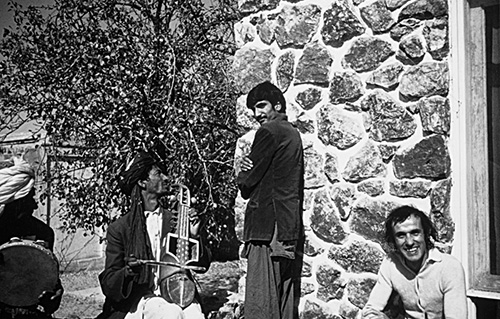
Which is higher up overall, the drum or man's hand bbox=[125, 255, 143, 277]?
man's hand bbox=[125, 255, 143, 277]

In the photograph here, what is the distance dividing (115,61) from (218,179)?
1.66 m

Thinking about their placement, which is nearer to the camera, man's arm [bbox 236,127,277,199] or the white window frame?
the white window frame

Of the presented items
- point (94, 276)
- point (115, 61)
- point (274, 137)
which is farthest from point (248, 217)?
point (94, 276)

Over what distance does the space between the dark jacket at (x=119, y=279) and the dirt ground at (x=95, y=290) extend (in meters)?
2.74

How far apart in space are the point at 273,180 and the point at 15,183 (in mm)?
2383

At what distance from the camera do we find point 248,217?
4371 mm

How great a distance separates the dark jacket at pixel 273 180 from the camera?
167 inches

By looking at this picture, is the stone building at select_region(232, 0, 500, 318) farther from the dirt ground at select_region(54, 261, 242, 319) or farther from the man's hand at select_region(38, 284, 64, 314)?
the dirt ground at select_region(54, 261, 242, 319)

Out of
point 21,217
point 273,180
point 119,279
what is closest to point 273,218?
point 273,180

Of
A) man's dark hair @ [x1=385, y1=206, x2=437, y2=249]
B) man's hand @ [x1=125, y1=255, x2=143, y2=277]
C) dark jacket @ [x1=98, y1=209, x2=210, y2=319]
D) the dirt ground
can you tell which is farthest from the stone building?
the dirt ground

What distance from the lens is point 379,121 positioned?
3977 mm

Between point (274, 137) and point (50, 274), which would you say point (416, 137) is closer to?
point (274, 137)

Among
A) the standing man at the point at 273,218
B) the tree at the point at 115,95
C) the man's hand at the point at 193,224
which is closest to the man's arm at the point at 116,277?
the man's hand at the point at 193,224

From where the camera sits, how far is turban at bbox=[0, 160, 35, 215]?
17.4 ft
